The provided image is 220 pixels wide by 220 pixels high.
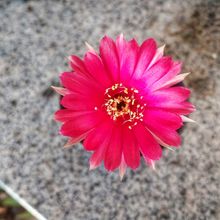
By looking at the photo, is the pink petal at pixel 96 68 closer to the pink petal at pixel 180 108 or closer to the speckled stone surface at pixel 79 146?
the pink petal at pixel 180 108

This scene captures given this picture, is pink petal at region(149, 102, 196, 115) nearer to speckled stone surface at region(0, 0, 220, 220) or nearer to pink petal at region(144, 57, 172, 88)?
pink petal at region(144, 57, 172, 88)

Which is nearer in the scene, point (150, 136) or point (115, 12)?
point (150, 136)

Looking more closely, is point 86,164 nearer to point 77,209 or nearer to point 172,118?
point 77,209

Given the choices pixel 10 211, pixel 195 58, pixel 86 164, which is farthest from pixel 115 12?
pixel 10 211

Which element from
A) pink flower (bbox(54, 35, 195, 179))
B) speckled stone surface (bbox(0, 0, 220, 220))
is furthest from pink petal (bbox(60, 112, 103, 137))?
speckled stone surface (bbox(0, 0, 220, 220))

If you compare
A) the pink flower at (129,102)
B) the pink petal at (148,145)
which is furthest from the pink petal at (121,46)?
the pink petal at (148,145)

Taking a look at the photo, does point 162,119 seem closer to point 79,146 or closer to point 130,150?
point 130,150
